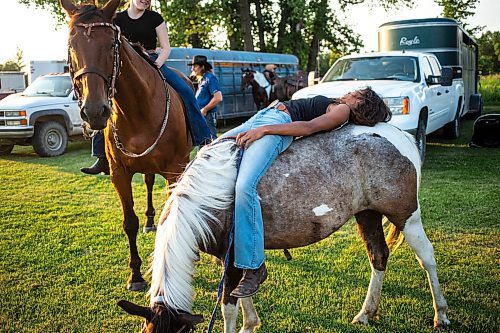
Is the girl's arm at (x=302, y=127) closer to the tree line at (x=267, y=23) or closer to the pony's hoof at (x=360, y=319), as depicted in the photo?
the pony's hoof at (x=360, y=319)

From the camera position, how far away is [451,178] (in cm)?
820

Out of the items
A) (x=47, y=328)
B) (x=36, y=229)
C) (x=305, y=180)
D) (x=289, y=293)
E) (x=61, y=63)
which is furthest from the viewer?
(x=61, y=63)

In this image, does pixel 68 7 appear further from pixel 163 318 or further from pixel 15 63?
pixel 15 63

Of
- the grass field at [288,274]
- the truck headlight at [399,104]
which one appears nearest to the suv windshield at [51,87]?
the grass field at [288,274]

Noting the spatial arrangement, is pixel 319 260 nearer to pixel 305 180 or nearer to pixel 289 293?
pixel 289 293

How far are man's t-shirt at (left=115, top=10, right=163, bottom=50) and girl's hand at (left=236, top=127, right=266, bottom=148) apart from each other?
2345mm

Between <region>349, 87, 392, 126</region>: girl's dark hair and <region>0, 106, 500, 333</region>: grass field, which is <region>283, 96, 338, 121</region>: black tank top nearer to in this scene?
<region>349, 87, 392, 126</region>: girl's dark hair

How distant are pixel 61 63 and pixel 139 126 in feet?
77.8

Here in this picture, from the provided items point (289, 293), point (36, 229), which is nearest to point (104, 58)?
point (289, 293)

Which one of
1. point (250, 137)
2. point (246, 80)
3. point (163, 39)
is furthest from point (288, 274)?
point (246, 80)

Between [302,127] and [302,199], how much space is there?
0.50 metres

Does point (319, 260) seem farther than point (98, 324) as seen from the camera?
Yes

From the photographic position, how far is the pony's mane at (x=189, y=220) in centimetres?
261

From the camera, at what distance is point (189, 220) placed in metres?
2.88
